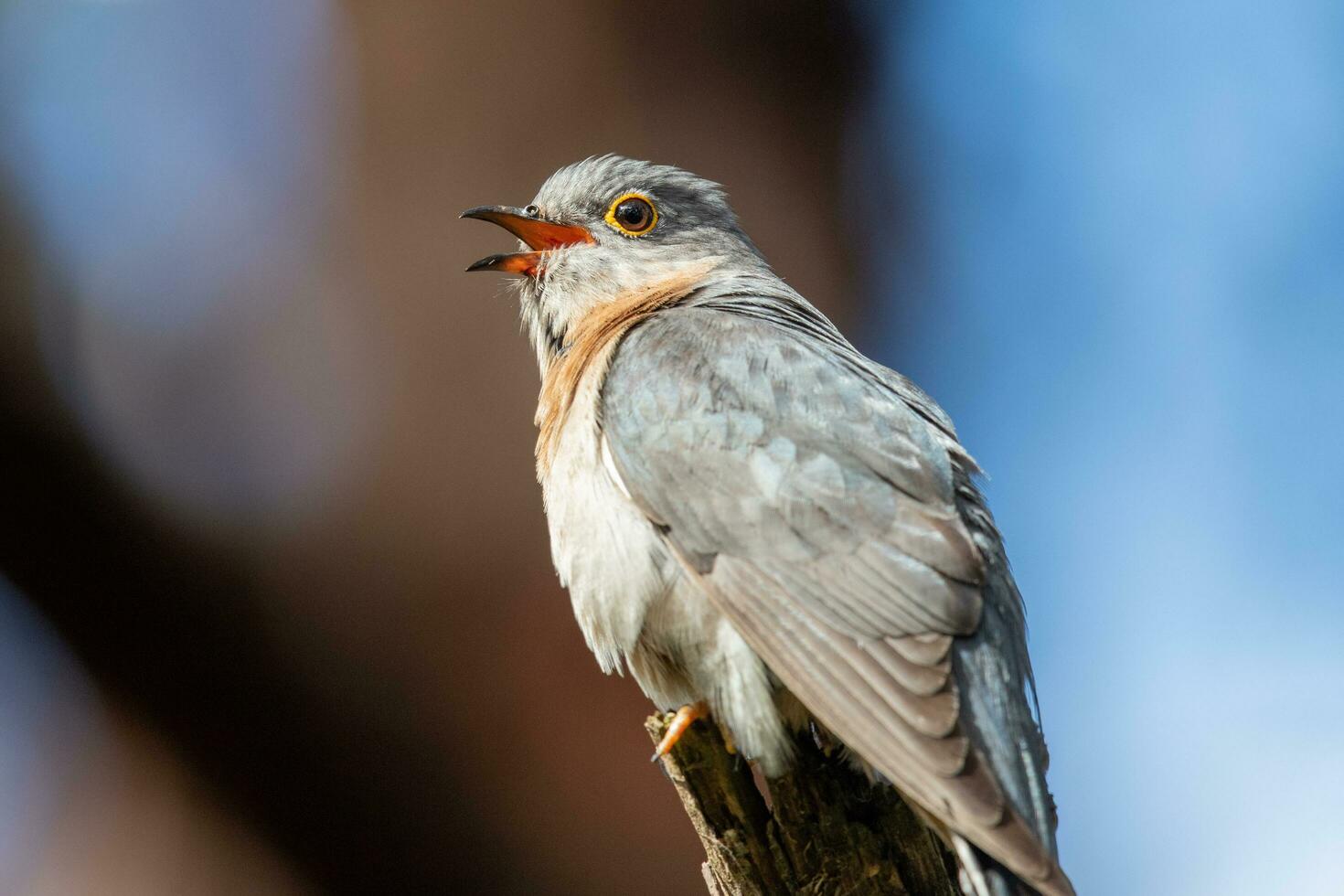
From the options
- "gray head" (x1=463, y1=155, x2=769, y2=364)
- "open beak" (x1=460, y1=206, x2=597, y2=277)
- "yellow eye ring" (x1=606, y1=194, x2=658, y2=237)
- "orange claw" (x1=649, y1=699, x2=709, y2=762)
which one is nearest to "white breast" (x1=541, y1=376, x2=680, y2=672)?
"orange claw" (x1=649, y1=699, x2=709, y2=762)

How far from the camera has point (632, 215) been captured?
5.07 meters

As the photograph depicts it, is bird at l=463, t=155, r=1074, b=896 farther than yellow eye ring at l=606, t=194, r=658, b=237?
No

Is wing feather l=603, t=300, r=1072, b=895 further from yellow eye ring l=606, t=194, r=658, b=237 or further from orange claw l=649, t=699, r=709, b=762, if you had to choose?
yellow eye ring l=606, t=194, r=658, b=237

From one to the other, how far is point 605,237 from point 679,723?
8.27 feet

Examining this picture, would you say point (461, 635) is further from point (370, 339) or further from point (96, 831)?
point (96, 831)

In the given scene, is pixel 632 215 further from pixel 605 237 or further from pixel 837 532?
pixel 837 532

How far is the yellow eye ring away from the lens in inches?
199

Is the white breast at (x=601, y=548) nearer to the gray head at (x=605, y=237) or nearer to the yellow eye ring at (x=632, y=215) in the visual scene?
the gray head at (x=605, y=237)

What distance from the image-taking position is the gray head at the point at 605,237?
16.0 feet

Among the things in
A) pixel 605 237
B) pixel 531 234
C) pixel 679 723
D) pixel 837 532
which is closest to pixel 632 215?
pixel 605 237

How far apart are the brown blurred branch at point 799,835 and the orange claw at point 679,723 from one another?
0.03 metres

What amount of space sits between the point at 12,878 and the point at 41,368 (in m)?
2.79

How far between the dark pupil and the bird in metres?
0.94

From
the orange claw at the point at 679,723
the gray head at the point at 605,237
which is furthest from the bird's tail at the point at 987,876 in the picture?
the gray head at the point at 605,237
